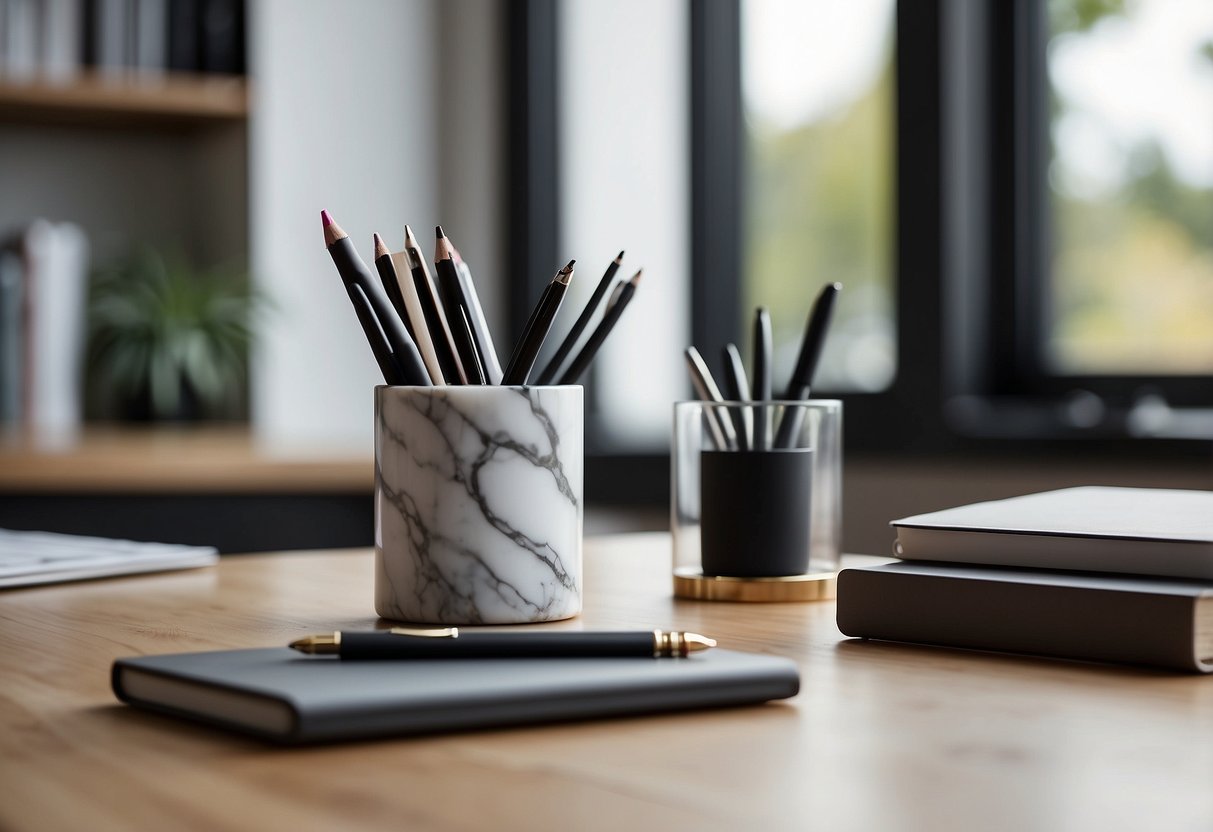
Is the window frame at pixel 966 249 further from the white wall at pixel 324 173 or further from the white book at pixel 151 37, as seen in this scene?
the white book at pixel 151 37

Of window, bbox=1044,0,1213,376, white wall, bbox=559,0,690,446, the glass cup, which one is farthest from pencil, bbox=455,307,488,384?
white wall, bbox=559,0,690,446

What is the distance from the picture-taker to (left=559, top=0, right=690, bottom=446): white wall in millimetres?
2686

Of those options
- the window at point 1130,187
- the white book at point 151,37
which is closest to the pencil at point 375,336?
the window at point 1130,187

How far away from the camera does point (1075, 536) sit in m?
0.71

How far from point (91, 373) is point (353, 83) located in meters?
0.73

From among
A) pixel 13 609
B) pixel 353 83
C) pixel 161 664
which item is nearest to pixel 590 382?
pixel 353 83

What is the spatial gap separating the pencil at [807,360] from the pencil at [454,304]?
0.65 feet

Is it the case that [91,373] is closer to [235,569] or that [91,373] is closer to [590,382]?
[590,382]

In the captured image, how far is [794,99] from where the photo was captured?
2.47 m

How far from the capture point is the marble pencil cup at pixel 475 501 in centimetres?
76

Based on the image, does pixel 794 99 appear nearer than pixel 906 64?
No

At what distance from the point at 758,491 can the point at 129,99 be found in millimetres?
2032

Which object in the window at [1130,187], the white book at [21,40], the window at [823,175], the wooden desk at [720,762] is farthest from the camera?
the white book at [21,40]

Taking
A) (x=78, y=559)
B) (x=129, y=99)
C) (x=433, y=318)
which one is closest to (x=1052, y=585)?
(x=433, y=318)
